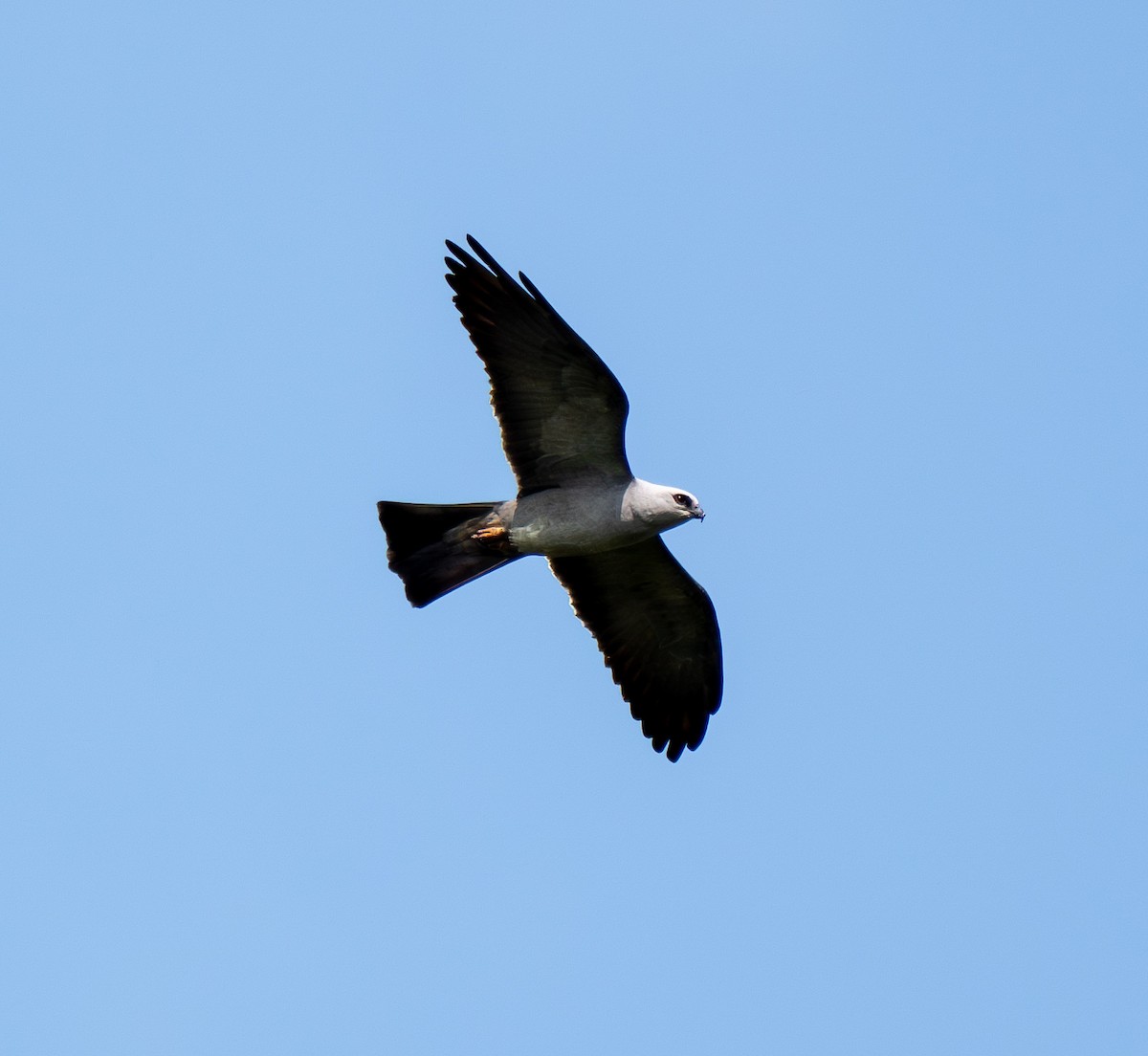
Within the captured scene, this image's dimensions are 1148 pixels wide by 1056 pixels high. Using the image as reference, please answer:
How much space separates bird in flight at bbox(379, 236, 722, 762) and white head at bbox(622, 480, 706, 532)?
0.04 ft

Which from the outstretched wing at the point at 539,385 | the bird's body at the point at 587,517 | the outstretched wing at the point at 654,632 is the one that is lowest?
the outstretched wing at the point at 654,632

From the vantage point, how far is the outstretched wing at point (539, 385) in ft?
48.1

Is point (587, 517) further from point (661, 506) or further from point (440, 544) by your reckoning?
point (440, 544)

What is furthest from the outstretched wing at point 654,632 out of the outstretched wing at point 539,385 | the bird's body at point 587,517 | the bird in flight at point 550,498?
the outstretched wing at point 539,385

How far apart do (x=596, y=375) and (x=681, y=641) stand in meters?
3.36

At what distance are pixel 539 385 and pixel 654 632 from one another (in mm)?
3157

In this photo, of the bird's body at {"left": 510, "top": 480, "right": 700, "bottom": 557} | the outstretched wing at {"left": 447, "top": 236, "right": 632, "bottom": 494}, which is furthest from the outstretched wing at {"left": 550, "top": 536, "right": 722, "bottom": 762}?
the outstretched wing at {"left": 447, "top": 236, "right": 632, "bottom": 494}

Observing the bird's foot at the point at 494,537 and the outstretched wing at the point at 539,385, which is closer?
the outstretched wing at the point at 539,385

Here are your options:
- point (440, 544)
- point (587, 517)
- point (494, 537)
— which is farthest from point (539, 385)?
point (440, 544)

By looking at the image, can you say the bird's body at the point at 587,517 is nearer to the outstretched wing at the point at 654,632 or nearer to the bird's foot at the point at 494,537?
the bird's foot at the point at 494,537

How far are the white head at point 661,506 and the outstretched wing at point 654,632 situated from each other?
32.2 inches

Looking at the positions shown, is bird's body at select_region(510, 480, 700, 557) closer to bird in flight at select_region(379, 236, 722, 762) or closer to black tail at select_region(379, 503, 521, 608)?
bird in flight at select_region(379, 236, 722, 762)

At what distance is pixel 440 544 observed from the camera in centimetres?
1543

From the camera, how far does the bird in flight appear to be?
1476 cm
